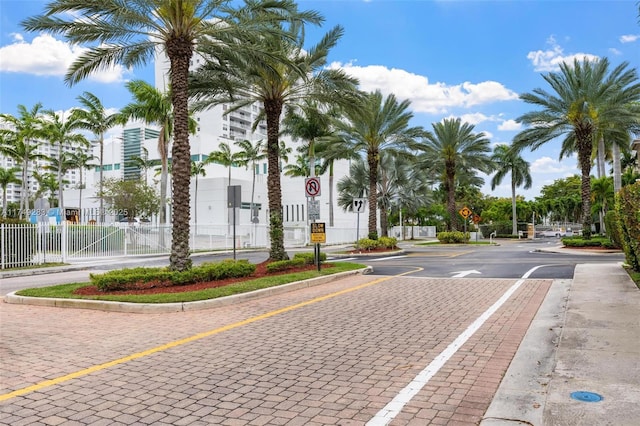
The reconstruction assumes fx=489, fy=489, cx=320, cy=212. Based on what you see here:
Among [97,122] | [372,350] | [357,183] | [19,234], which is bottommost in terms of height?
[372,350]

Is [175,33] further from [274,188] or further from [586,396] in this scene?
[586,396]

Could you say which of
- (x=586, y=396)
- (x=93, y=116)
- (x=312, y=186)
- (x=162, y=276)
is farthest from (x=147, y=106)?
(x=586, y=396)

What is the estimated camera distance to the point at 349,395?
4.78 meters

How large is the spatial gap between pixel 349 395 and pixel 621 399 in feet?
7.92

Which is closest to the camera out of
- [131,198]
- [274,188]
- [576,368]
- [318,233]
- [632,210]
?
[576,368]

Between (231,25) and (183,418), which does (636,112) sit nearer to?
(231,25)

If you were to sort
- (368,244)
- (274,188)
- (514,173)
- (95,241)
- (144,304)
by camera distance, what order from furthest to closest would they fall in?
(514,173) → (368,244) → (95,241) → (274,188) → (144,304)

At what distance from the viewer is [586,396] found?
14.4 ft

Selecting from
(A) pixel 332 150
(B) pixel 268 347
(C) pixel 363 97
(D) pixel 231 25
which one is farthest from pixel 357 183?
(B) pixel 268 347

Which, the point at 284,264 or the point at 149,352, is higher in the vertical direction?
the point at 284,264

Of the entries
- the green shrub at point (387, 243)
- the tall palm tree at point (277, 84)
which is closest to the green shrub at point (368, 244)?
the green shrub at point (387, 243)

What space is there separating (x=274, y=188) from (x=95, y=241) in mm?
14881

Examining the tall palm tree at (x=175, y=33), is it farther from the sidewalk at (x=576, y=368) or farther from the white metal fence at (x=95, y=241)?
the sidewalk at (x=576, y=368)

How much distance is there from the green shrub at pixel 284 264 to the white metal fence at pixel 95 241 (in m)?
2.56
